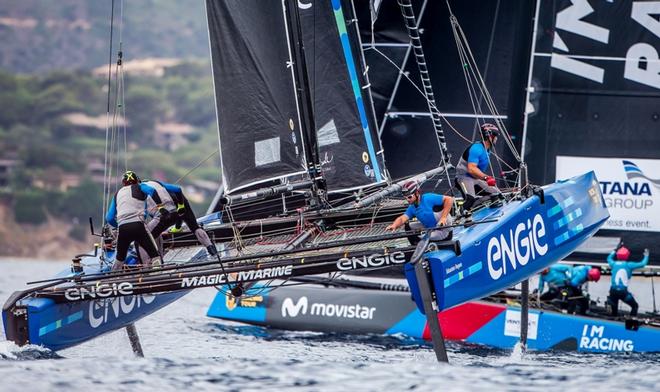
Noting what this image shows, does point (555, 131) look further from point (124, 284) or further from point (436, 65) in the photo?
point (124, 284)

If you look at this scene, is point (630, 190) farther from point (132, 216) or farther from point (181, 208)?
point (132, 216)

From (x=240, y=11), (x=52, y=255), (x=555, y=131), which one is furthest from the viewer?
(x=52, y=255)

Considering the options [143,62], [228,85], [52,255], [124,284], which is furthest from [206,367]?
[143,62]

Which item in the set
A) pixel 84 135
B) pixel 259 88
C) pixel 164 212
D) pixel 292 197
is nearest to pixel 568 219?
pixel 292 197

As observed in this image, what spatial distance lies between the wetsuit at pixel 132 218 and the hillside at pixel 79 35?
197 feet

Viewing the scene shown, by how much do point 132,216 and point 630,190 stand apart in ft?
19.1

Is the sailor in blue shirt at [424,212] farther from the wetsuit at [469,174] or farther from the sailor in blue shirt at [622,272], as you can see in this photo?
the sailor in blue shirt at [622,272]

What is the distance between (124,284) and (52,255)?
124ft

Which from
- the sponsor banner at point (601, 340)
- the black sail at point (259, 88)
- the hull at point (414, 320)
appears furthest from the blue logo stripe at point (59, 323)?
the sponsor banner at point (601, 340)

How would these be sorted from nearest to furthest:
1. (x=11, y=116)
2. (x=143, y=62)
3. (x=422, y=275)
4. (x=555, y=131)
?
(x=422, y=275) < (x=555, y=131) < (x=11, y=116) < (x=143, y=62)

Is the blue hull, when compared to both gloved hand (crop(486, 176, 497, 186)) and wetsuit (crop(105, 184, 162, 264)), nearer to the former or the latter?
gloved hand (crop(486, 176, 497, 186))

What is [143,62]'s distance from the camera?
75.2 metres

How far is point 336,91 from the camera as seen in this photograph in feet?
40.9

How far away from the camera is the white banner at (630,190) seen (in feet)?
45.7
